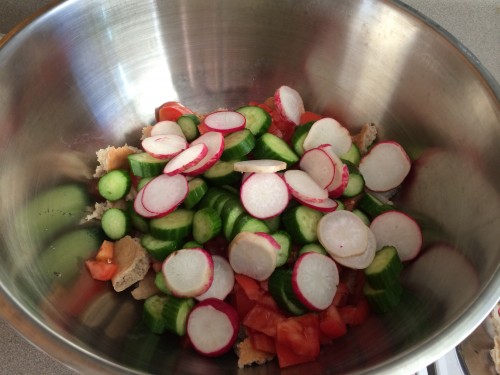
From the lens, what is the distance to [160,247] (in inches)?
65.2

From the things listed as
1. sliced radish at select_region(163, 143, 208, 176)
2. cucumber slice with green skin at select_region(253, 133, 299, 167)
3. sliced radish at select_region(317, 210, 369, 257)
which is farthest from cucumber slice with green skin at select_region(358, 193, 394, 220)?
sliced radish at select_region(163, 143, 208, 176)

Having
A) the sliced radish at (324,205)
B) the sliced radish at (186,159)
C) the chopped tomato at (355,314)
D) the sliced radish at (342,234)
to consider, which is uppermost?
the sliced radish at (186,159)

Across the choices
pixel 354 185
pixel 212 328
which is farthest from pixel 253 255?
pixel 354 185

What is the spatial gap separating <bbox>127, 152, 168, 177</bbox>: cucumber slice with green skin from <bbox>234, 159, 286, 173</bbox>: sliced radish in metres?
0.32

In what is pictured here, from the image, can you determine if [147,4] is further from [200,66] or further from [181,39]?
[200,66]

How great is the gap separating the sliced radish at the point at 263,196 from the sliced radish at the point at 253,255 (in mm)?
119

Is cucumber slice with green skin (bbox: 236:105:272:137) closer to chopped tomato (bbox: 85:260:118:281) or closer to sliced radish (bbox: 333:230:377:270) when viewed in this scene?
sliced radish (bbox: 333:230:377:270)

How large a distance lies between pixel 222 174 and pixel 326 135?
460mm

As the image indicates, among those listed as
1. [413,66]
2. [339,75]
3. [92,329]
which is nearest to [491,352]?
[413,66]

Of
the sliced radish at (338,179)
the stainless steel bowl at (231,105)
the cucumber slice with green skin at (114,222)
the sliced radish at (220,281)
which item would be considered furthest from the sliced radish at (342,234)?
the cucumber slice with green skin at (114,222)

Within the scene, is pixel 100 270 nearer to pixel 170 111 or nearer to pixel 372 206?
pixel 170 111

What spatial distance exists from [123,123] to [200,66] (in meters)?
0.43

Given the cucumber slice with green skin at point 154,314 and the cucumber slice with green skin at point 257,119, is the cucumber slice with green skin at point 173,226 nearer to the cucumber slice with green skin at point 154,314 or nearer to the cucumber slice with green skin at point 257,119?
the cucumber slice with green skin at point 154,314

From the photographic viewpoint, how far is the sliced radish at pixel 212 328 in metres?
1.50
